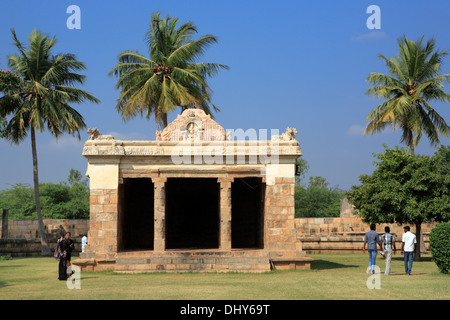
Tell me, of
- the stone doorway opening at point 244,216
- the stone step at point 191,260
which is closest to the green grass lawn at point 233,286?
the stone step at point 191,260

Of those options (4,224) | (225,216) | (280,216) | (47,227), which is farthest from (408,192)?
(47,227)

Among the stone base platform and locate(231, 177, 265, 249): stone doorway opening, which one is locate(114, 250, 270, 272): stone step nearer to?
the stone base platform

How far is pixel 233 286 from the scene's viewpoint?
14.4 metres

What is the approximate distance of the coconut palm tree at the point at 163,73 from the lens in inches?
1166

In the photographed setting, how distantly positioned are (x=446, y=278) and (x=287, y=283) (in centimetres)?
427

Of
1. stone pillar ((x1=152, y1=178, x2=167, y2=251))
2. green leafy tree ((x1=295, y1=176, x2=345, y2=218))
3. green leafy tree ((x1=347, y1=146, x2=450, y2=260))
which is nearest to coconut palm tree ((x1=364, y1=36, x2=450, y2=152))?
green leafy tree ((x1=347, y1=146, x2=450, y2=260))

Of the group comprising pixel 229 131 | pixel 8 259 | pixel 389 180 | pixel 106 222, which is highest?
pixel 229 131

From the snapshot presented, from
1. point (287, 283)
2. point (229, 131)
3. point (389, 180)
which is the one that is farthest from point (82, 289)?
point (389, 180)

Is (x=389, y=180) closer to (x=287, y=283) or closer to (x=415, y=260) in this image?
(x=415, y=260)

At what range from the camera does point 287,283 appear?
49.4 feet

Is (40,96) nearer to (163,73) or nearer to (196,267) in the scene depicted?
(163,73)

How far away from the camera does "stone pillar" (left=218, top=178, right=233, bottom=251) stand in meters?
19.0

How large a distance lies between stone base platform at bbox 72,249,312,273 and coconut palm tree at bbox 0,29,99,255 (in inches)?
520

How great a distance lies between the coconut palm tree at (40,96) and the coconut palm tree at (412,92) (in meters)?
16.0
